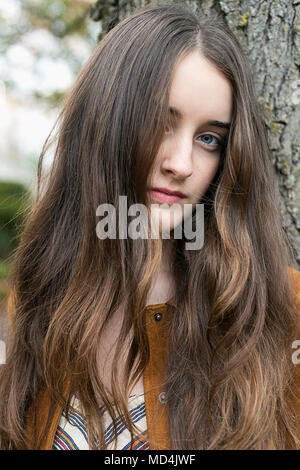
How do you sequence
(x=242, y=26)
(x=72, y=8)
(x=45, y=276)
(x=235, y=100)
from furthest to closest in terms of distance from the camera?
(x=72, y=8), (x=242, y=26), (x=45, y=276), (x=235, y=100)

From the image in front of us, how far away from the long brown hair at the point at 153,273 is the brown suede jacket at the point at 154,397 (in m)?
0.03

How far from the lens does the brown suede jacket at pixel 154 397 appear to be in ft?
4.69

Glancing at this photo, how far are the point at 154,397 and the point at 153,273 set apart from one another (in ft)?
1.28

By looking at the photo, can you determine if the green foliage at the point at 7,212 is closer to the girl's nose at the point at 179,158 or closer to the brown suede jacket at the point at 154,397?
the brown suede jacket at the point at 154,397

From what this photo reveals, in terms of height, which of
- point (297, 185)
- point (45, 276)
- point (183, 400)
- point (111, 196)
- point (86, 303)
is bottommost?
point (183, 400)

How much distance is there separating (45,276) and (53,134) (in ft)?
1.67

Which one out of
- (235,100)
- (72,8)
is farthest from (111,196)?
(72,8)

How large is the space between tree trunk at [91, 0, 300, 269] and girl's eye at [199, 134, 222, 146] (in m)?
0.44

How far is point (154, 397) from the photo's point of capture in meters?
1.47

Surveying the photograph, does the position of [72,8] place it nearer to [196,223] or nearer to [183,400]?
[196,223]

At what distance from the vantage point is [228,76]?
4.71 feet

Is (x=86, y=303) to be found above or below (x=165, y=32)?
below

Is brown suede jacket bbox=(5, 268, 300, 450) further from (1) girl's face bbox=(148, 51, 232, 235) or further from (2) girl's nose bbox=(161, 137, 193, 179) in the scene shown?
(2) girl's nose bbox=(161, 137, 193, 179)
